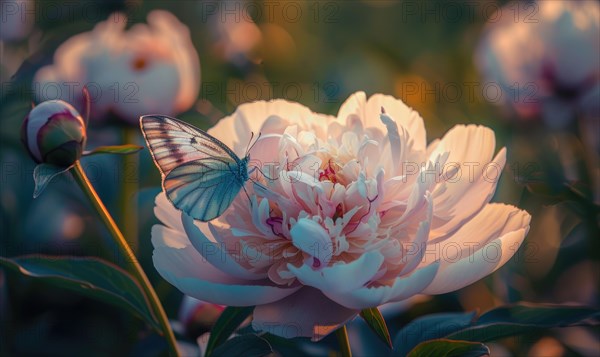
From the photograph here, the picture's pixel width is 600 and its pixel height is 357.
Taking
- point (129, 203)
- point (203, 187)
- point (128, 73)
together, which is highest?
point (203, 187)

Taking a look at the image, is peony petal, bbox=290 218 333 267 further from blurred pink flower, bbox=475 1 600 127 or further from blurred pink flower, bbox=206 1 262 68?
blurred pink flower, bbox=206 1 262 68

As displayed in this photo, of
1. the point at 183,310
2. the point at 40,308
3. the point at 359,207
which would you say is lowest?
the point at 40,308

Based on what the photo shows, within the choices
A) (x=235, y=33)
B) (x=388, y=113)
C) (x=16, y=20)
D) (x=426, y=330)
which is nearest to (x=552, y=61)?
(x=388, y=113)

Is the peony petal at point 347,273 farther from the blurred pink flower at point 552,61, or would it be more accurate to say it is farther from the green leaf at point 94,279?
the blurred pink flower at point 552,61

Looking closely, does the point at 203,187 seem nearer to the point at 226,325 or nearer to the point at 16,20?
the point at 226,325

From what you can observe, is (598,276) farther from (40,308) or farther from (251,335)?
(40,308)

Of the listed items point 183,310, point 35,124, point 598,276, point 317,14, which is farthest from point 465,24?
point 35,124

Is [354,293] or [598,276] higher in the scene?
[354,293]
